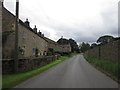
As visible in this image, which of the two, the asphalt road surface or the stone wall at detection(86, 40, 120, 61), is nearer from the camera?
the asphalt road surface

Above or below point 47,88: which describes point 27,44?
above

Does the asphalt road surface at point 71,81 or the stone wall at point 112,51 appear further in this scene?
the stone wall at point 112,51

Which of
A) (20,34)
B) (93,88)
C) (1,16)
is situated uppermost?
(1,16)

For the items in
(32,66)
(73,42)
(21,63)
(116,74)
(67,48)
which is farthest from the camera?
(73,42)

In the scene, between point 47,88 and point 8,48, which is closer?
point 47,88

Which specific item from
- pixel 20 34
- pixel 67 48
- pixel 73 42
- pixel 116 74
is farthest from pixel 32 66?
pixel 73 42

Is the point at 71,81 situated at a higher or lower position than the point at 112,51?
lower

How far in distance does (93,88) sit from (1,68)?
29.7 feet

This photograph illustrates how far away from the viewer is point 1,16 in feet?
82.6

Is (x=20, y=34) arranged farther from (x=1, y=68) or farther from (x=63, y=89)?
(x=63, y=89)

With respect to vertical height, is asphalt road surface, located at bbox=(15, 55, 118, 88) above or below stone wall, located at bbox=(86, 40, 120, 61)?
below

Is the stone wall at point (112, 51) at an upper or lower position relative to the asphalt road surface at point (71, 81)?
upper

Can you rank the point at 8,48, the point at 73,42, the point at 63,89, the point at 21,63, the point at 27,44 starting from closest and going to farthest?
1. the point at 63,89
2. the point at 21,63
3. the point at 8,48
4. the point at 27,44
5. the point at 73,42

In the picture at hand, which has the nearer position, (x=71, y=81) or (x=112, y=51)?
(x=71, y=81)
